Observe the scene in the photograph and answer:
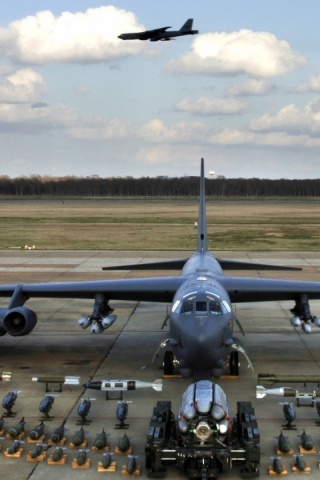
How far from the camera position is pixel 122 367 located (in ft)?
81.1

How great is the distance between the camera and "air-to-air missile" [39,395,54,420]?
19234 millimetres

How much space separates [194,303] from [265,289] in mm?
5286

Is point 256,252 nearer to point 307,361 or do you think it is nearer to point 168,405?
point 307,361

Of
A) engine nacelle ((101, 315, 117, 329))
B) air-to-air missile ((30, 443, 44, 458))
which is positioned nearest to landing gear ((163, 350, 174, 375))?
engine nacelle ((101, 315, 117, 329))

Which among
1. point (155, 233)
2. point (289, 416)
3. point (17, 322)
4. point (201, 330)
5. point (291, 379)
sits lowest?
point (155, 233)

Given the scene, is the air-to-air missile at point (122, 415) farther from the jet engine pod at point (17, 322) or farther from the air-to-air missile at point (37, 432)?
the jet engine pod at point (17, 322)

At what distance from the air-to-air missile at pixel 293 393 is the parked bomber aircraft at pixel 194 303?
5.79 ft

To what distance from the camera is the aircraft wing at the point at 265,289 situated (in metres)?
25.2

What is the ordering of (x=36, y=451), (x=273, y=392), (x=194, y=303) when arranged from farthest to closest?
(x=194, y=303)
(x=273, y=392)
(x=36, y=451)

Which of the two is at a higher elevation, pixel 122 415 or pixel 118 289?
pixel 118 289

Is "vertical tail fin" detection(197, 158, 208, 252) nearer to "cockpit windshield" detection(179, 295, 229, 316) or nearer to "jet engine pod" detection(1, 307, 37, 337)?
"jet engine pod" detection(1, 307, 37, 337)

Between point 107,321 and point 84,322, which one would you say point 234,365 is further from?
point 84,322

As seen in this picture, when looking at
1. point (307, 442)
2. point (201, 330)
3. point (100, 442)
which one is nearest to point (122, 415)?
point (100, 442)

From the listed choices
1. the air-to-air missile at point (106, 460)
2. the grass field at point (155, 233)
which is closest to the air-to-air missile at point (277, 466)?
the air-to-air missile at point (106, 460)
